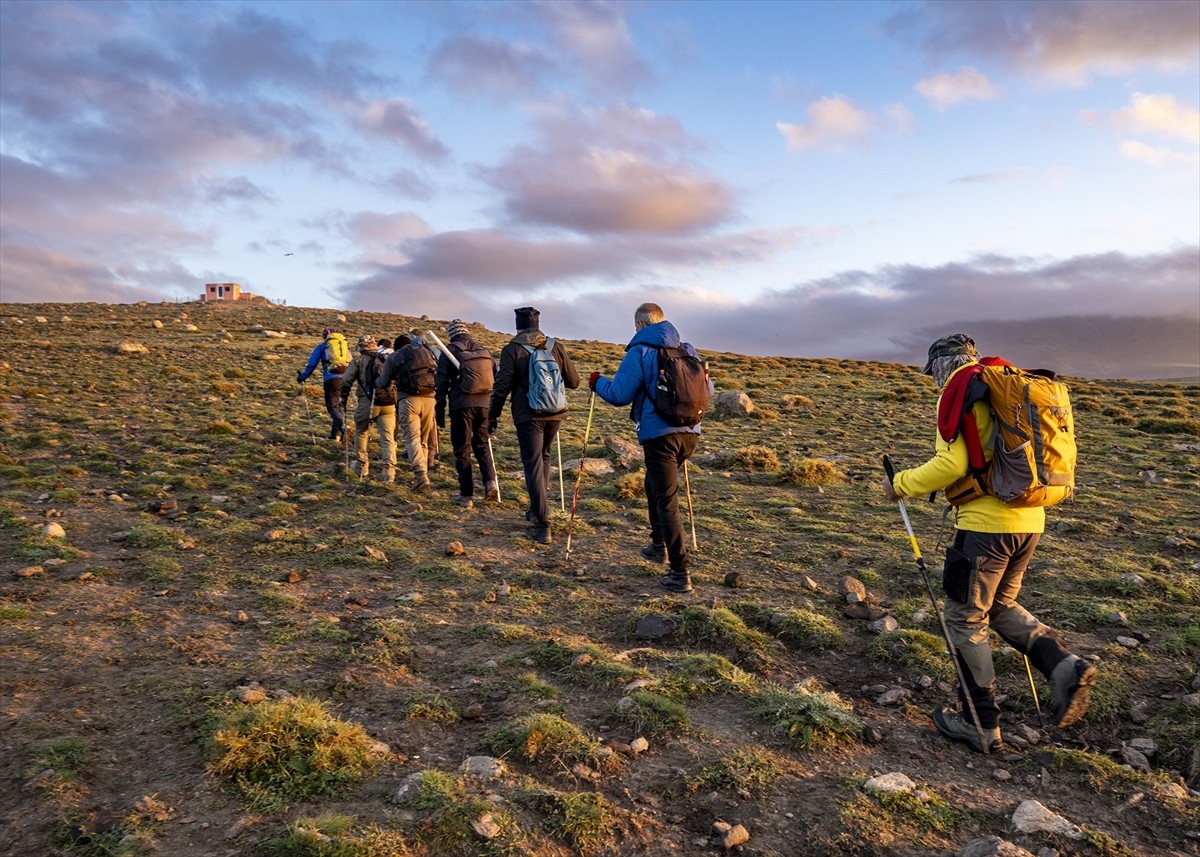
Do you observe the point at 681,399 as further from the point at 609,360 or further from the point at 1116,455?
the point at 609,360

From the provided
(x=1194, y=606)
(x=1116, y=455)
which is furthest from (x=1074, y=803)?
(x=1116, y=455)

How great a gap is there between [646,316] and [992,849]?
5736 millimetres

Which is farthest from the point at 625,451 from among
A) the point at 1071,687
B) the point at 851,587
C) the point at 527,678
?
the point at 1071,687

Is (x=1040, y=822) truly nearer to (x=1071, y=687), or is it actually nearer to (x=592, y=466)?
(x=1071, y=687)

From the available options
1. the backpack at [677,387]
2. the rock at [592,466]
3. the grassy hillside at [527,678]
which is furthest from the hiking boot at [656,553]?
the rock at [592,466]

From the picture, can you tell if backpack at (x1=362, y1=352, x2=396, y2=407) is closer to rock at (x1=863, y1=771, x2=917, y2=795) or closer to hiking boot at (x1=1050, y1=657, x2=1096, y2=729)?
rock at (x1=863, y1=771, x2=917, y2=795)

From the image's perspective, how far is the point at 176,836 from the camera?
12.4 feet

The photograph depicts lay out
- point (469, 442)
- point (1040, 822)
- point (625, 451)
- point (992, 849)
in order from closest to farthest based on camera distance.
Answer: point (992, 849) < point (1040, 822) < point (469, 442) < point (625, 451)

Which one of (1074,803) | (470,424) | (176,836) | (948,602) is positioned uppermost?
(470,424)

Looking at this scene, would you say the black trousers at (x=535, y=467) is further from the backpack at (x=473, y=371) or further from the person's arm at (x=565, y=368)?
the backpack at (x=473, y=371)

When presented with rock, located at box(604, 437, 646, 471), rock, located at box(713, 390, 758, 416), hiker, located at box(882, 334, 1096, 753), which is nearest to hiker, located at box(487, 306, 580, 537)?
rock, located at box(604, 437, 646, 471)

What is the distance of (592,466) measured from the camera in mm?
14672

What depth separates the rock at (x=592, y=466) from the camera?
14.4 m

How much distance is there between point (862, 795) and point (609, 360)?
3977 centimetres
